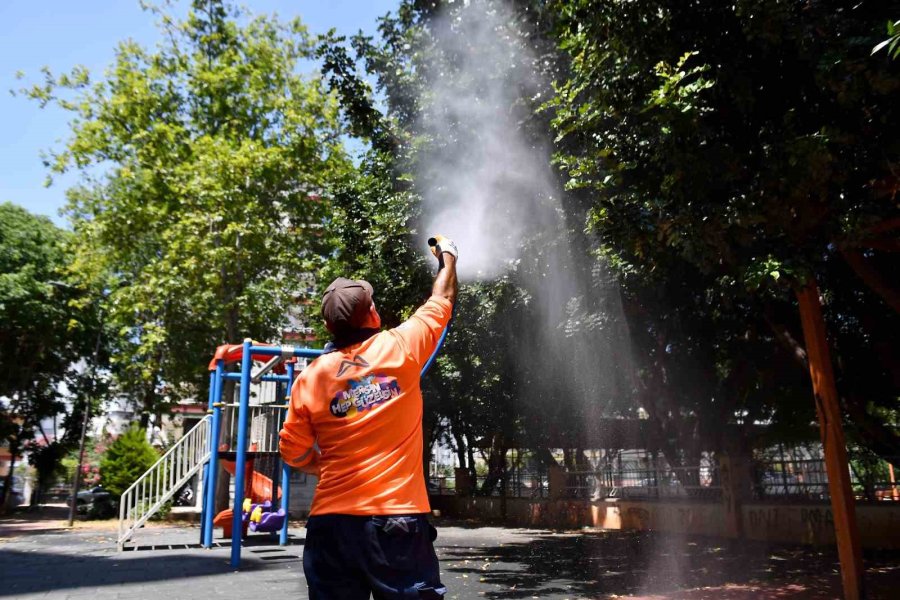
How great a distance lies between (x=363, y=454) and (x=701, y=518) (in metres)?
13.6

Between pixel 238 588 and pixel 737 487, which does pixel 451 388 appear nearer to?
pixel 737 487

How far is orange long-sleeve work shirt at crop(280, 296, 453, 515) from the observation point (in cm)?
230

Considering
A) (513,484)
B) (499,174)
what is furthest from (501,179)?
(513,484)

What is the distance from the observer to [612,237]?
25.3 ft

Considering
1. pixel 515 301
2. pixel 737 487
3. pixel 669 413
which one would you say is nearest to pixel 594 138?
pixel 515 301

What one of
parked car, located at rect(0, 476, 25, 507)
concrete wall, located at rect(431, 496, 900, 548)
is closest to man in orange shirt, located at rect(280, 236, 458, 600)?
concrete wall, located at rect(431, 496, 900, 548)

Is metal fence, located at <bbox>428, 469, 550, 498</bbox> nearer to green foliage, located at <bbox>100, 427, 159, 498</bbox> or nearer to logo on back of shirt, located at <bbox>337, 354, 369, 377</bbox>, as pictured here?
green foliage, located at <bbox>100, 427, 159, 498</bbox>

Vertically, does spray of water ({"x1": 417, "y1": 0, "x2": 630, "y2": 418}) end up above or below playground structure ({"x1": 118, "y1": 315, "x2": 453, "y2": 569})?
above

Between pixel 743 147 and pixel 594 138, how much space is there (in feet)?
5.59

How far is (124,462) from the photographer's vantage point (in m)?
21.7

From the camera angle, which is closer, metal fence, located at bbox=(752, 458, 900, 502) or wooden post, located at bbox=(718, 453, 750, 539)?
metal fence, located at bbox=(752, 458, 900, 502)

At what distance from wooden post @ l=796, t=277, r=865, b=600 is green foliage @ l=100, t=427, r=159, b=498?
19.5 m

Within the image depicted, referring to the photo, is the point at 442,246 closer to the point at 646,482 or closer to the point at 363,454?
the point at 363,454

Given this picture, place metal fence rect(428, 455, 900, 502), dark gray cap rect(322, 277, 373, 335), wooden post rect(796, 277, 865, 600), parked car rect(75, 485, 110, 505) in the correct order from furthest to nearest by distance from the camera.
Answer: parked car rect(75, 485, 110, 505)
metal fence rect(428, 455, 900, 502)
wooden post rect(796, 277, 865, 600)
dark gray cap rect(322, 277, 373, 335)
